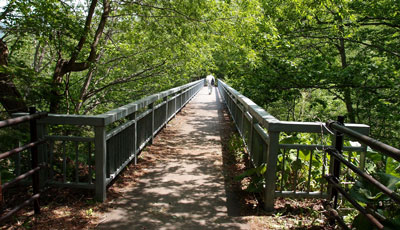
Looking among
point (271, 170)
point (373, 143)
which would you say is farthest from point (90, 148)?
point (373, 143)

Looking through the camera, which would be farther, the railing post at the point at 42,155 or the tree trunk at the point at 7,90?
the tree trunk at the point at 7,90

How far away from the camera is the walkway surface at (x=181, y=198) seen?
3.72 m

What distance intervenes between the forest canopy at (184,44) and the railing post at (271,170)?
3.62 meters

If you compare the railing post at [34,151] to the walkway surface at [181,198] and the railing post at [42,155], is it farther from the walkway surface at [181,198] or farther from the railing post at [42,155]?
the walkway surface at [181,198]

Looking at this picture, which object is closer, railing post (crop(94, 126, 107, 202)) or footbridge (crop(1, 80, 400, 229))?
footbridge (crop(1, 80, 400, 229))

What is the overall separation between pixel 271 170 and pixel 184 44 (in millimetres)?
Answer: 4761

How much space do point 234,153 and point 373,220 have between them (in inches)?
183

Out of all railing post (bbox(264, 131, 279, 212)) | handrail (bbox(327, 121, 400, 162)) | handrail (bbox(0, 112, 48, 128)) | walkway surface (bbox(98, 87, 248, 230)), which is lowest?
walkway surface (bbox(98, 87, 248, 230))

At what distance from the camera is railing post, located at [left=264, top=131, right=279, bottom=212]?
149 inches

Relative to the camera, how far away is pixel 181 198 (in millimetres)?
4480

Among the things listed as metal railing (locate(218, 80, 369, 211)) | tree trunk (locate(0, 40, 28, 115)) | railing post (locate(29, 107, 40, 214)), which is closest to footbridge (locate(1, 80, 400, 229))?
metal railing (locate(218, 80, 369, 211))

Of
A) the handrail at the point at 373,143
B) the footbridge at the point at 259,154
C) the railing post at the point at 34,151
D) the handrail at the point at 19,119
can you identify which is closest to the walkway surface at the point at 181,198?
the footbridge at the point at 259,154

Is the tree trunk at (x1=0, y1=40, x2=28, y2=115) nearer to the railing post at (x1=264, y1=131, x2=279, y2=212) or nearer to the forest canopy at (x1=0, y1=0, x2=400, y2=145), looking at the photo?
the forest canopy at (x1=0, y1=0, x2=400, y2=145)

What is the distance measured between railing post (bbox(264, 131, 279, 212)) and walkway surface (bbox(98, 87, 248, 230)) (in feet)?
1.38
